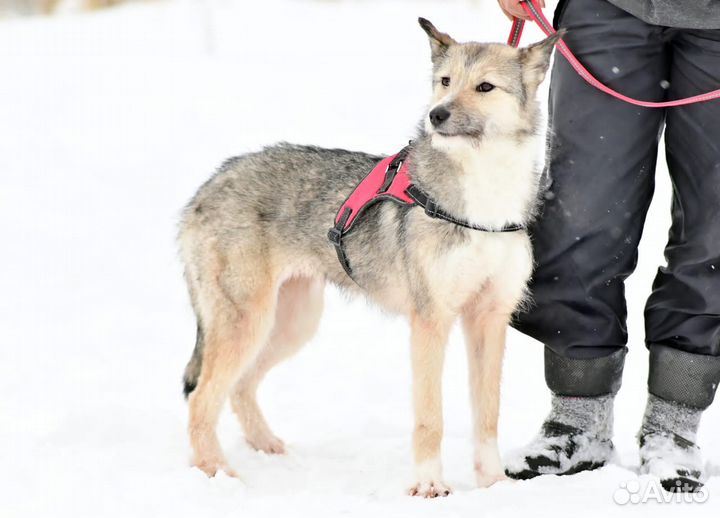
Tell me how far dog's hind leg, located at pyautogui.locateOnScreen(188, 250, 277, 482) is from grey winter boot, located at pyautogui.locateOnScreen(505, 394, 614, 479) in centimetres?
139

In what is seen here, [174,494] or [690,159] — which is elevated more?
[690,159]

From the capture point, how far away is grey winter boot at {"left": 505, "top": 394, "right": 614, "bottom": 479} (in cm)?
414

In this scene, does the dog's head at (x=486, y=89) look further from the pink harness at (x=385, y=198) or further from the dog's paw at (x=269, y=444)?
the dog's paw at (x=269, y=444)

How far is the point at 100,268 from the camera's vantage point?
8.12m

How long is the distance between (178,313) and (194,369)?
103 inches

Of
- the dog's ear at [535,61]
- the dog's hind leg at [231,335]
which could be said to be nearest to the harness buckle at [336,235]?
the dog's hind leg at [231,335]

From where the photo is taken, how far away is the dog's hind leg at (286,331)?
4.88 m

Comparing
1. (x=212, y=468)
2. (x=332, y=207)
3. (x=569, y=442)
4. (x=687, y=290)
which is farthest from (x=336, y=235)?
(x=687, y=290)

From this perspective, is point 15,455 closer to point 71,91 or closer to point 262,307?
point 262,307

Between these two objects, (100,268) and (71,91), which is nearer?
(100,268)

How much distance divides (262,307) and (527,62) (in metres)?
1.73

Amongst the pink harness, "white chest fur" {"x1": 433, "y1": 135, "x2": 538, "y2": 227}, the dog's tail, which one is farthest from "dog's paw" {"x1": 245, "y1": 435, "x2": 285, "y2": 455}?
"white chest fur" {"x1": 433, "y1": 135, "x2": 538, "y2": 227}

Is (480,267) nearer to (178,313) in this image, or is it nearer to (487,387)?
(487,387)

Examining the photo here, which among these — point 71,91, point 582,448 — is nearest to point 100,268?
point 582,448
